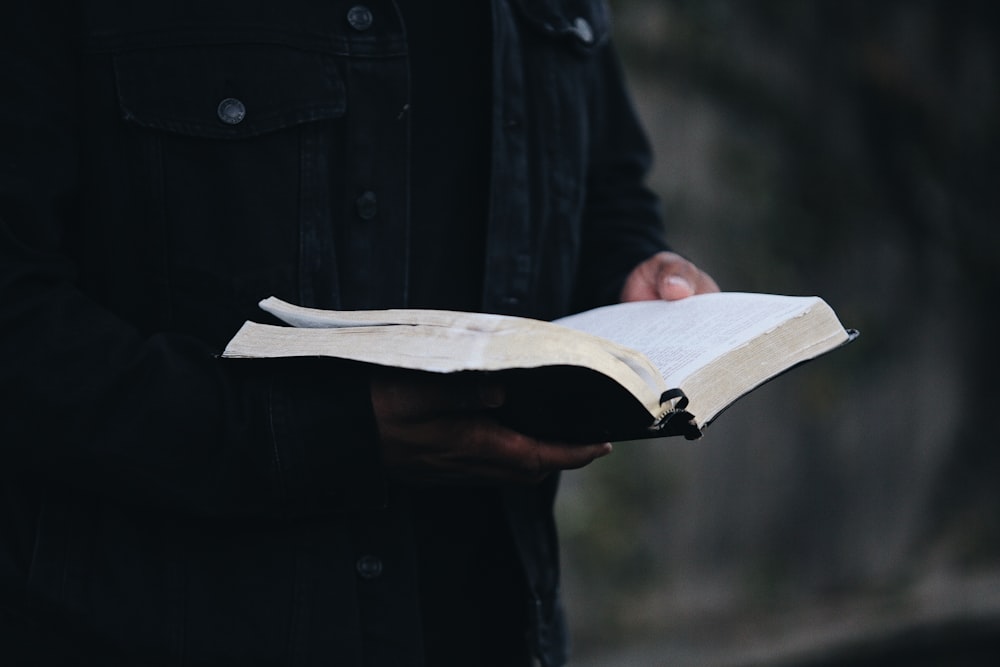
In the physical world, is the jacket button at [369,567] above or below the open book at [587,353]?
below

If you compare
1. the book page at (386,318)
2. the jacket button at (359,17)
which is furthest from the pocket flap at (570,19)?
the book page at (386,318)

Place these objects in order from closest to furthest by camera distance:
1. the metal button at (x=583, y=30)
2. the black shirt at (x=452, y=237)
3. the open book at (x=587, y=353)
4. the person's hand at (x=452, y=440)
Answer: the open book at (x=587, y=353)
the person's hand at (x=452, y=440)
the black shirt at (x=452, y=237)
the metal button at (x=583, y=30)

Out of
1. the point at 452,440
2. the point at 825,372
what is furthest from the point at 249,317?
the point at 825,372

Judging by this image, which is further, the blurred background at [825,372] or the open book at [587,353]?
the blurred background at [825,372]

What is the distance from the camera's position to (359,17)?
1.20 metres

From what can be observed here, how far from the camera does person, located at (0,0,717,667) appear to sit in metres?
1.04

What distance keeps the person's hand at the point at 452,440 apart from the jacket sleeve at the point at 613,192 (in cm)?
50

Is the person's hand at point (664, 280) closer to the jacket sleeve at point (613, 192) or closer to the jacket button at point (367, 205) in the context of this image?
the jacket sleeve at point (613, 192)

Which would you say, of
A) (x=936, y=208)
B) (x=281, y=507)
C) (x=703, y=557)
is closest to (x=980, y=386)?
(x=936, y=208)

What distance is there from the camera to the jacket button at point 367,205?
121 centimetres

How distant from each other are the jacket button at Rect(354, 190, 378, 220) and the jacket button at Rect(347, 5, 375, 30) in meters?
0.18

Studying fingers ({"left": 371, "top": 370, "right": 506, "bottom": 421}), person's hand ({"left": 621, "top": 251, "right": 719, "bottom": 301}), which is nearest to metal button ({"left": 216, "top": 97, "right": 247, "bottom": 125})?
fingers ({"left": 371, "top": 370, "right": 506, "bottom": 421})

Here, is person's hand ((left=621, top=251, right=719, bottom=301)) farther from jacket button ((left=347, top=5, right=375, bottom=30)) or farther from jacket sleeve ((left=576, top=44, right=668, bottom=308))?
jacket button ((left=347, top=5, right=375, bottom=30))

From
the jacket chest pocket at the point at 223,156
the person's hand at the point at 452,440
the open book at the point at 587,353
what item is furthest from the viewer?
the jacket chest pocket at the point at 223,156
